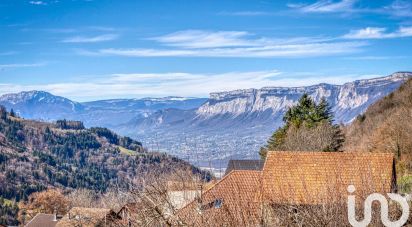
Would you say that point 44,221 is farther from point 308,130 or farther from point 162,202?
point 162,202

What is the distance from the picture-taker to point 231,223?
8352mm

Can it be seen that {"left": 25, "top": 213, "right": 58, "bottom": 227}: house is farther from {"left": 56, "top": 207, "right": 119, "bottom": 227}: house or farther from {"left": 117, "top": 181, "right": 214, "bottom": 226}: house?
{"left": 117, "top": 181, "right": 214, "bottom": 226}: house

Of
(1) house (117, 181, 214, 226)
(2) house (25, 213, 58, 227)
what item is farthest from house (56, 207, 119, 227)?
(2) house (25, 213, 58, 227)

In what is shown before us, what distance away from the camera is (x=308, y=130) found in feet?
154

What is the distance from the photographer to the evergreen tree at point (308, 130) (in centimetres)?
4349

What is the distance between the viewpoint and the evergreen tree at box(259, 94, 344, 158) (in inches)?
1712

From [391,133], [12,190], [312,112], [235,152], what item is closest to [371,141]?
[391,133]

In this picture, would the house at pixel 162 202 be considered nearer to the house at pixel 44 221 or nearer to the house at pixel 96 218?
the house at pixel 96 218

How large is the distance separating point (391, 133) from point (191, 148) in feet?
106

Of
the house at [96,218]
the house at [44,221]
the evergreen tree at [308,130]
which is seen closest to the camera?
the house at [96,218]

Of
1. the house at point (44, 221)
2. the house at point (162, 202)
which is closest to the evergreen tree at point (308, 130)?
the house at point (44, 221)

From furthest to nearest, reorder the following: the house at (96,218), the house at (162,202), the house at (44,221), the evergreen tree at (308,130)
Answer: the house at (44,221) < the evergreen tree at (308,130) < the house at (96,218) < the house at (162,202)

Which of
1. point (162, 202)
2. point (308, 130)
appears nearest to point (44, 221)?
point (308, 130)

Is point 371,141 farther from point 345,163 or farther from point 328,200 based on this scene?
point 328,200
